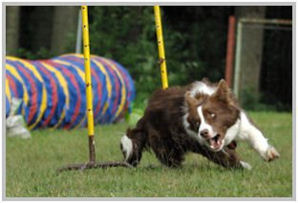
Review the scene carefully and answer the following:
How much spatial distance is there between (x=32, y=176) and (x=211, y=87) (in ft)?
5.99

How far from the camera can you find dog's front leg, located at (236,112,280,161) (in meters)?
6.33

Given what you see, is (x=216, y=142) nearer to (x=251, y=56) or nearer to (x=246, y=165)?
(x=246, y=165)

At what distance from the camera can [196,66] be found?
672 inches

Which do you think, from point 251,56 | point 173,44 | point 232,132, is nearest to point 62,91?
point 232,132

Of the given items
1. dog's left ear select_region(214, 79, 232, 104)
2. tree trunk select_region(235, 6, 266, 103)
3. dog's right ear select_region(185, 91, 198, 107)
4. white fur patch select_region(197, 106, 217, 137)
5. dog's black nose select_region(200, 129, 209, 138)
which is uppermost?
dog's left ear select_region(214, 79, 232, 104)

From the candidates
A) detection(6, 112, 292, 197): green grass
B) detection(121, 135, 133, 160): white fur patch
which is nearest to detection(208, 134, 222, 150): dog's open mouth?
detection(6, 112, 292, 197): green grass

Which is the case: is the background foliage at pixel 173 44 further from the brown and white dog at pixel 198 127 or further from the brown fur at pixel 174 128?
the brown and white dog at pixel 198 127

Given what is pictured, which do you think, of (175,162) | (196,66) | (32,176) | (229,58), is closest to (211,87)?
(175,162)

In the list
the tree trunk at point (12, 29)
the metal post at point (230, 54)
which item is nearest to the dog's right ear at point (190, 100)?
the metal post at point (230, 54)

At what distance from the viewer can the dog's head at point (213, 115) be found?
20.2 ft

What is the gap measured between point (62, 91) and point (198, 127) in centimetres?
563

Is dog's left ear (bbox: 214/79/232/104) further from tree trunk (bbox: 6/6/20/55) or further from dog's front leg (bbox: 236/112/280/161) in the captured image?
tree trunk (bbox: 6/6/20/55)

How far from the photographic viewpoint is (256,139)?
6.38 metres

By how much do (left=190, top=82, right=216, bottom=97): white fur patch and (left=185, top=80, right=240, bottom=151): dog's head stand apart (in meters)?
0.06
